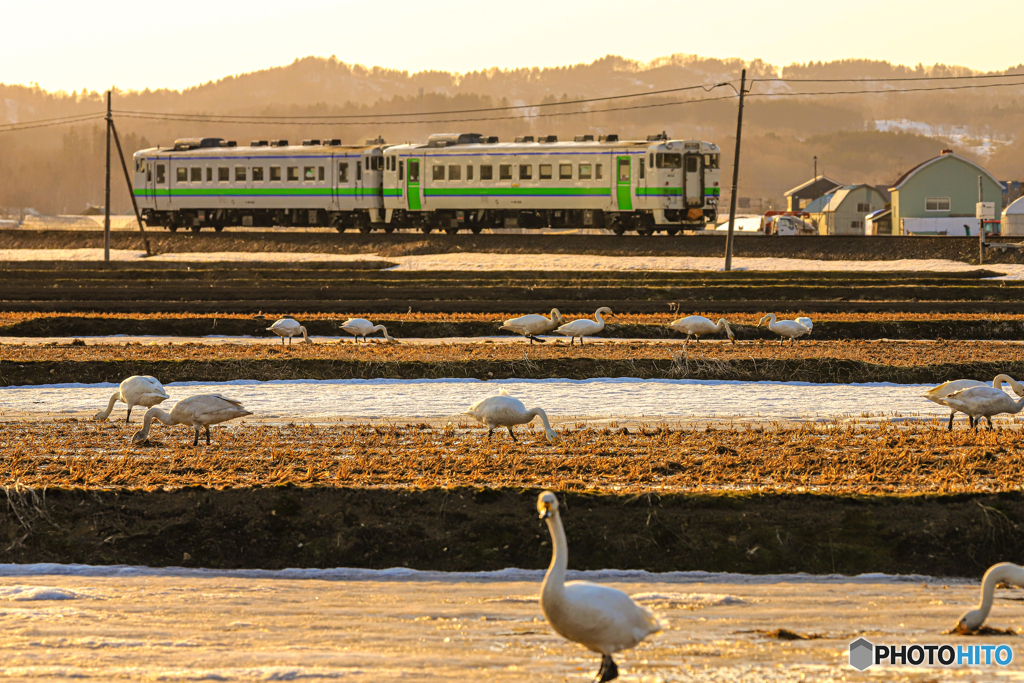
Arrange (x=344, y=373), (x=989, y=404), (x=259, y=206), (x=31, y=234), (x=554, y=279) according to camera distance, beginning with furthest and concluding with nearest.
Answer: (x=31, y=234)
(x=259, y=206)
(x=554, y=279)
(x=344, y=373)
(x=989, y=404)

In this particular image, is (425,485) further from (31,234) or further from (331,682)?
(31,234)

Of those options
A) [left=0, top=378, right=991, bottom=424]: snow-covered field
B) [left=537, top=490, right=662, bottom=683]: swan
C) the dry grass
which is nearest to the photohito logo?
[left=537, top=490, right=662, bottom=683]: swan

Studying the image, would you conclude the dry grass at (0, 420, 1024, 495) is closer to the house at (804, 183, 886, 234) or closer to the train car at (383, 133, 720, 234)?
the train car at (383, 133, 720, 234)

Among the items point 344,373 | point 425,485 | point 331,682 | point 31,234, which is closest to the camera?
point 331,682

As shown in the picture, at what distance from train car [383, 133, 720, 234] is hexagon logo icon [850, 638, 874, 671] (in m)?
39.5

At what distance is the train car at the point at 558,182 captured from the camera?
45.3 meters

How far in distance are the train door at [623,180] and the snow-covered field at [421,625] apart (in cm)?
3832

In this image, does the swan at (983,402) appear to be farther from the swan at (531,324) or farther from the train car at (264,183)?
the train car at (264,183)

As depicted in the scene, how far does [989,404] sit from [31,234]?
55704 millimetres

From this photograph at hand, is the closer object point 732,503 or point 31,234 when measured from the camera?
point 732,503

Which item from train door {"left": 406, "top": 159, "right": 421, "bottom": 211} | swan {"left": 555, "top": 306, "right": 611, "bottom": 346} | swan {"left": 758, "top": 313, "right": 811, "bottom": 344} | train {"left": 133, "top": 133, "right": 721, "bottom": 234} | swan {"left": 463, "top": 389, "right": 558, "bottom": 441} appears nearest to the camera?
swan {"left": 463, "top": 389, "right": 558, "bottom": 441}

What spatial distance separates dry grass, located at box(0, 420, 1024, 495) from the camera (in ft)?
33.6

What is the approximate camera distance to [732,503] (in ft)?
29.1

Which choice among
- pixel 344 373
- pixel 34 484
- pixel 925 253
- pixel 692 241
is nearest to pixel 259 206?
pixel 692 241
